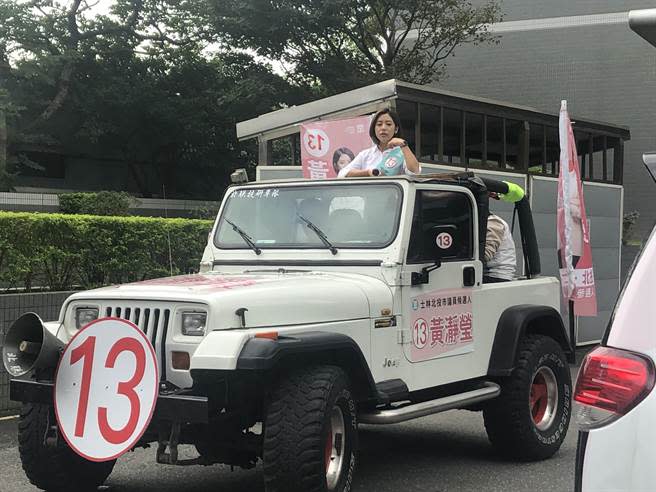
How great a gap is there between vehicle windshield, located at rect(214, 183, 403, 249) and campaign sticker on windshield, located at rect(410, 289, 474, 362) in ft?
1.68

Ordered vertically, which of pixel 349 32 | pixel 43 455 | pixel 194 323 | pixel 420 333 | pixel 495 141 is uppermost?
pixel 349 32

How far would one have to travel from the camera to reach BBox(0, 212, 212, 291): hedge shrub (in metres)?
7.75

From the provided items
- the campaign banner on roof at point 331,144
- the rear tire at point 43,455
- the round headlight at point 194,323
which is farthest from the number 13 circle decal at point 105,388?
the campaign banner on roof at point 331,144

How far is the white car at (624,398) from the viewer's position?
2.19 metres

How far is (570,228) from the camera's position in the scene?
9.73m

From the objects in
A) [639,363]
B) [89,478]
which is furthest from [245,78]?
[639,363]

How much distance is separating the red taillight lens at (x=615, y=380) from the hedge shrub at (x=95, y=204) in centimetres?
2026

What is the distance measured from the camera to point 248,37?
77.6 ft

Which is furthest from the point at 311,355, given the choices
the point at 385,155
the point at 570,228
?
the point at 570,228

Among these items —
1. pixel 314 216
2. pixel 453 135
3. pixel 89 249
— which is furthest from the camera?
pixel 453 135

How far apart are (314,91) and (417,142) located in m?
14.3

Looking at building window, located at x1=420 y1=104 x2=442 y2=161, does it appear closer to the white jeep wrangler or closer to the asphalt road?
the white jeep wrangler

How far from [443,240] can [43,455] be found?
2.85 meters

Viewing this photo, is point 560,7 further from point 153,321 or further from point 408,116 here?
point 153,321
